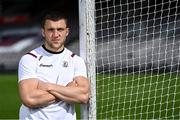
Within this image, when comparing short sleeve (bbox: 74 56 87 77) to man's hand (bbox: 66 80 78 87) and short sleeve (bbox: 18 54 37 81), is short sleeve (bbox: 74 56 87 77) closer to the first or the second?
man's hand (bbox: 66 80 78 87)

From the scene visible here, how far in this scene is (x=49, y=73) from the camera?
19.2 ft

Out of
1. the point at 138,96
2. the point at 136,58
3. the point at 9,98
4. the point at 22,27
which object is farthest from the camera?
the point at 22,27

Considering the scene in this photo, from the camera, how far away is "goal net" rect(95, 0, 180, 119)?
722 centimetres

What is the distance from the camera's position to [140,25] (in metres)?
7.46

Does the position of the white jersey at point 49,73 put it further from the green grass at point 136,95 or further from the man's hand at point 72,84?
the green grass at point 136,95

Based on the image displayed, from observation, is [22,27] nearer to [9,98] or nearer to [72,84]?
[9,98]

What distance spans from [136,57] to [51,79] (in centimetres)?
211

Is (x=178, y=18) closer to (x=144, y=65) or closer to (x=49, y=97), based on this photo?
(x=144, y=65)

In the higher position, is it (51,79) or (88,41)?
(88,41)

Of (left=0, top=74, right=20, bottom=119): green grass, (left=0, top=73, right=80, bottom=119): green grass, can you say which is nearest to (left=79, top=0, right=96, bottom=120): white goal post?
(left=0, top=73, right=80, bottom=119): green grass

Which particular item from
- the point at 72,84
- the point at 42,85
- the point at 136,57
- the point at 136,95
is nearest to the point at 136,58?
the point at 136,57

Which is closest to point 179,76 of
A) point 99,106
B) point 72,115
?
point 99,106

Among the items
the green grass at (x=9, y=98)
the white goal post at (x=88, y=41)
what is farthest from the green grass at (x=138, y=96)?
the green grass at (x=9, y=98)

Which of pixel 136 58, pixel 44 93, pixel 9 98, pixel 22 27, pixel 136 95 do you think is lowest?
pixel 22 27
